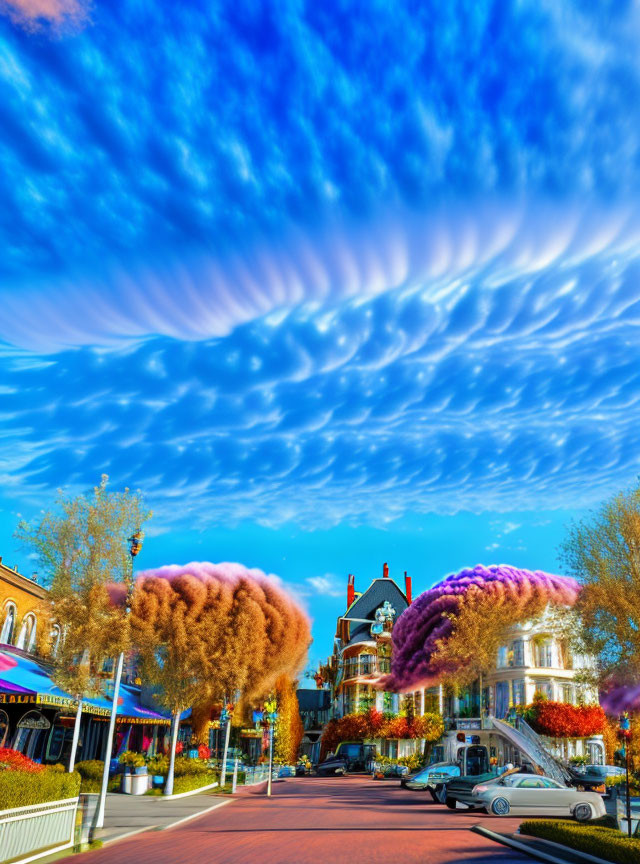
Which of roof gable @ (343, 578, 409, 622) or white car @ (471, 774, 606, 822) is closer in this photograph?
white car @ (471, 774, 606, 822)

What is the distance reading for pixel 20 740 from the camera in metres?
31.7

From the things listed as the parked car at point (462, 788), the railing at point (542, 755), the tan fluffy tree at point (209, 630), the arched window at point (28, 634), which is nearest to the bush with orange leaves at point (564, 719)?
the railing at point (542, 755)

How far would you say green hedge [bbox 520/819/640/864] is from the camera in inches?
543

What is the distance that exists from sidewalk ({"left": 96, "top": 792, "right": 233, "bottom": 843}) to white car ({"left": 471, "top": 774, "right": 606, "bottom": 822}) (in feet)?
33.2

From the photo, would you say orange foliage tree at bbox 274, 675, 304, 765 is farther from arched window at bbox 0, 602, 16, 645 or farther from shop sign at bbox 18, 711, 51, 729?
arched window at bbox 0, 602, 16, 645

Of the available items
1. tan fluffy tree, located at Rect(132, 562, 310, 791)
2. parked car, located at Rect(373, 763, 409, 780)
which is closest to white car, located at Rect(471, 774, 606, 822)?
tan fluffy tree, located at Rect(132, 562, 310, 791)

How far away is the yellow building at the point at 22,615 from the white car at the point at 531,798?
823 inches

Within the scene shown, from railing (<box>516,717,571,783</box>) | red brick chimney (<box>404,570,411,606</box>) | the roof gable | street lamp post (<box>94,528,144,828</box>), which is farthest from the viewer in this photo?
red brick chimney (<box>404,570,411,606</box>)

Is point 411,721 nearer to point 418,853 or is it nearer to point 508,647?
point 508,647

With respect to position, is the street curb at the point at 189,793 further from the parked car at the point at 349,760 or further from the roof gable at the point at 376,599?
the roof gable at the point at 376,599

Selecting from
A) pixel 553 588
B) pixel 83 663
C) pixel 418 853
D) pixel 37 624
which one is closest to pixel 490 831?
pixel 418 853

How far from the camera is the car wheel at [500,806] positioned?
79.4 ft

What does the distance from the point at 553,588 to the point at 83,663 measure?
4420 cm

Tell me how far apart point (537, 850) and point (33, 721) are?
2489cm
